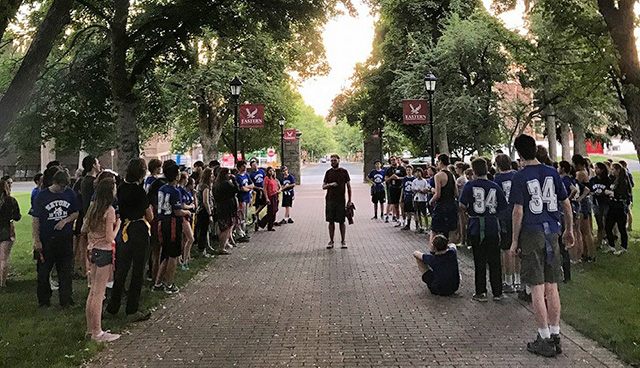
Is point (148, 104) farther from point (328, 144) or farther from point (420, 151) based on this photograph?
point (328, 144)

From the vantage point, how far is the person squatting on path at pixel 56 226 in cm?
711

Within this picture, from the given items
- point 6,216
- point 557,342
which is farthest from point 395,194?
point 557,342

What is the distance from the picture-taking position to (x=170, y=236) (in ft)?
26.8

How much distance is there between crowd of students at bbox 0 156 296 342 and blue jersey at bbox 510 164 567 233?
13.9 feet

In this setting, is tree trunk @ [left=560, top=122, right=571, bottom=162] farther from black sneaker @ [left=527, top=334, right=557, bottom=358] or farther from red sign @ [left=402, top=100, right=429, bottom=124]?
black sneaker @ [left=527, top=334, right=557, bottom=358]

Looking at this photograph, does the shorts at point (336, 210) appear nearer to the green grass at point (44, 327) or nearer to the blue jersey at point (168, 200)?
the green grass at point (44, 327)

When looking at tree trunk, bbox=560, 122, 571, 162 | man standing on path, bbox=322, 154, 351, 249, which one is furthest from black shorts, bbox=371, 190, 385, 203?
tree trunk, bbox=560, 122, 571, 162

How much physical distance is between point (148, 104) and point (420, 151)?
33.4m

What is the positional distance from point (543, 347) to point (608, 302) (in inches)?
94.5

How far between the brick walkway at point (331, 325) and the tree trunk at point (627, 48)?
3.95 metres

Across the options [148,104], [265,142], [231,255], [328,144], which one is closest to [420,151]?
[265,142]

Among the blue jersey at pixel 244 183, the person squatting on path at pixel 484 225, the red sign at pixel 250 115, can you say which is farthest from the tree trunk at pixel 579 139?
the person squatting on path at pixel 484 225

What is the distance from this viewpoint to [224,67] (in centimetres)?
3017

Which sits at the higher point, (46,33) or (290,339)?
(46,33)
